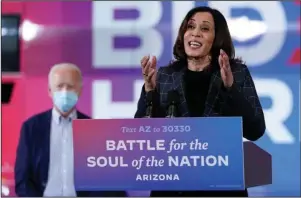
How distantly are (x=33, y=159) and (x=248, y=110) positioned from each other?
1.21 meters

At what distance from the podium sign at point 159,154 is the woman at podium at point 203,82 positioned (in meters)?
0.05

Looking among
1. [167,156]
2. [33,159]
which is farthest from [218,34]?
[33,159]

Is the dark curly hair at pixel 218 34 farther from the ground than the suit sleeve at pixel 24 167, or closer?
farther from the ground

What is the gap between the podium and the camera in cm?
306

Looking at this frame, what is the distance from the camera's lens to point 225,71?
308 centimetres

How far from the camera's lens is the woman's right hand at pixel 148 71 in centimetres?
312

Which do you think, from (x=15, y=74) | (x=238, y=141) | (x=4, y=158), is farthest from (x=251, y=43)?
(x=4, y=158)

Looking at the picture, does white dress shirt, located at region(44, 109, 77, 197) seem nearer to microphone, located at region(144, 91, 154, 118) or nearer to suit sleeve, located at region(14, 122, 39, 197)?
suit sleeve, located at region(14, 122, 39, 197)

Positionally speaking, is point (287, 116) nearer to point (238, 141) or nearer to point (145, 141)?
point (238, 141)

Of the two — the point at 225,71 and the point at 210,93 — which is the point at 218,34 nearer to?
the point at 225,71

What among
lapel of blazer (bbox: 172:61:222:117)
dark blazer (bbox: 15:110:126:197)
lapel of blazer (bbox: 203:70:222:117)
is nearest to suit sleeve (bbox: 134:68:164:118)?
lapel of blazer (bbox: 172:61:222:117)

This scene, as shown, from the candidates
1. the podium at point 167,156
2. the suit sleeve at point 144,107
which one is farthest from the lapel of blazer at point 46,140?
the suit sleeve at point 144,107

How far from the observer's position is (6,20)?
3.17m

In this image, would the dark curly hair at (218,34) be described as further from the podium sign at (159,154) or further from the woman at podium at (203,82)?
the podium sign at (159,154)
